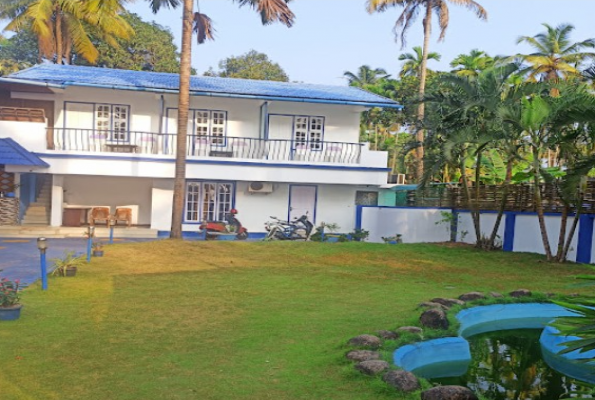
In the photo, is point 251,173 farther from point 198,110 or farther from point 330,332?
point 330,332

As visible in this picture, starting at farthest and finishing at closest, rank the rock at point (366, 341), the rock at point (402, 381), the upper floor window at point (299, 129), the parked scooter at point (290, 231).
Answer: the upper floor window at point (299, 129) < the parked scooter at point (290, 231) < the rock at point (366, 341) < the rock at point (402, 381)

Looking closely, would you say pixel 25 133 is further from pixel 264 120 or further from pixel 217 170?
pixel 264 120

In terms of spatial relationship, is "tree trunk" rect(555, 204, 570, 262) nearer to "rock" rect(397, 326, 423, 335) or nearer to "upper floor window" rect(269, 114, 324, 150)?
"rock" rect(397, 326, 423, 335)

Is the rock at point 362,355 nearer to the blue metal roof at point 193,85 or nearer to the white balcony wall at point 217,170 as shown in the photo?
the white balcony wall at point 217,170

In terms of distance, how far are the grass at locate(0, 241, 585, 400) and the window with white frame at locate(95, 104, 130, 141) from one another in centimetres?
794

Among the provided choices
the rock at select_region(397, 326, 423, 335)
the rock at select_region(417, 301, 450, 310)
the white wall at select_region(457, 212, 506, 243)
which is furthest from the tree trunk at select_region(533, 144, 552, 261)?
the rock at select_region(397, 326, 423, 335)

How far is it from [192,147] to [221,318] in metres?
14.6

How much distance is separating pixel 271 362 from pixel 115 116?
1786 cm

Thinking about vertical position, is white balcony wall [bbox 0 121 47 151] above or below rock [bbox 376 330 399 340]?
above

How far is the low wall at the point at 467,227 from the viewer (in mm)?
15000

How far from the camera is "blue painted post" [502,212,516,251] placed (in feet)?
57.6

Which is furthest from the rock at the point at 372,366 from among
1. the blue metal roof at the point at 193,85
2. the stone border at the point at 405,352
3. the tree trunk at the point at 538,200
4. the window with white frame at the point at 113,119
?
the window with white frame at the point at 113,119

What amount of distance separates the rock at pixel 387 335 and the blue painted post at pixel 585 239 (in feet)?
31.3

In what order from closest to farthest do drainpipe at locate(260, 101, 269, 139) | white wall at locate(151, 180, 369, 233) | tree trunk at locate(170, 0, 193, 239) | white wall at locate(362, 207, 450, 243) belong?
tree trunk at locate(170, 0, 193, 239), white wall at locate(362, 207, 450, 243), white wall at locate(151, 180, 369, 233), drainpipe at locate(260, 101, 269, 139)
